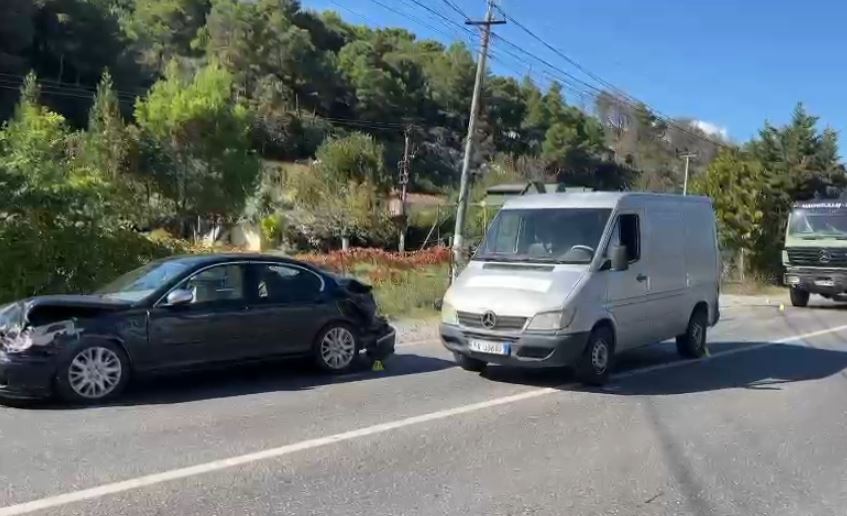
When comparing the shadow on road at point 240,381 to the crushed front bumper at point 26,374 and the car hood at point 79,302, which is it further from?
the car hood at point 79,302

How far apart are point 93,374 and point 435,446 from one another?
339 cm

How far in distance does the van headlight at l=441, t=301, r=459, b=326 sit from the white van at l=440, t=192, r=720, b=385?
0.04ft

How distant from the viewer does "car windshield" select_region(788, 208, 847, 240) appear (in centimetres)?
2102

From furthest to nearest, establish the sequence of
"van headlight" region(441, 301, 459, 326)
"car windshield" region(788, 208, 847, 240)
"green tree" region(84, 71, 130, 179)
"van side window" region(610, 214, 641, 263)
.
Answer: "green tree" region(84, 71, 130, 179) < "car windshield" region(788, 208, 847, 240) < "van side window" region(610, 214, 641, 263) < "van headlight" region(441, 301, 459, 326)

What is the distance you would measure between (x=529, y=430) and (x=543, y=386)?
2123mm

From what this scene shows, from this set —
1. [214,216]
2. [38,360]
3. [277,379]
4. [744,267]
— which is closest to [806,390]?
[277,379]

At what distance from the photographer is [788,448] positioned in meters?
7.05

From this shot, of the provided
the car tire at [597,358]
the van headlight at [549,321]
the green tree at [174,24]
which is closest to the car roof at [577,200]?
the car tire at [597,358]

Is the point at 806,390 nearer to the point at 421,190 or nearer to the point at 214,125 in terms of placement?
the point at 214,125

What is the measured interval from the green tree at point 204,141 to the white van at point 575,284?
2586 cm

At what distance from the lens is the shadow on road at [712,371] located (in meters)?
9.73

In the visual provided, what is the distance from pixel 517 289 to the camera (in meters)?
9.25

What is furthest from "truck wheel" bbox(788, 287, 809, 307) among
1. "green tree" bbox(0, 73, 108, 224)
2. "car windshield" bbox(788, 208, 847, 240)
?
"green tree" bbox(0, 73, 108, 224)

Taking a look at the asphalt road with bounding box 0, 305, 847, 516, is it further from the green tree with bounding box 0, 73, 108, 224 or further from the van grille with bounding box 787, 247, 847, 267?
the van grille with bounding box 787, 247, 847, 267
